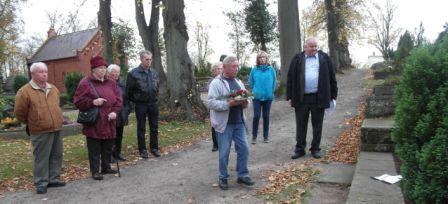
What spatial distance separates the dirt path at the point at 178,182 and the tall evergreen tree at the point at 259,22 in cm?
2840

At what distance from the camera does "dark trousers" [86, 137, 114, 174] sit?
6.96 meters

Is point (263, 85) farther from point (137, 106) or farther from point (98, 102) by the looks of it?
point (98, 102)

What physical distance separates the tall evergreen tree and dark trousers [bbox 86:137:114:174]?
31.1 metres

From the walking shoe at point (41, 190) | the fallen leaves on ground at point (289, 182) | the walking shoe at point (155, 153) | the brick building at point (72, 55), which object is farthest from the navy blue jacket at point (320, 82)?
the brick building at point (72, 55)

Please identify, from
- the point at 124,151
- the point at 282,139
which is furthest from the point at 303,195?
the point at 124,151

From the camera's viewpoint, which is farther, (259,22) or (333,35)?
(259,22)

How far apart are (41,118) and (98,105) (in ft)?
2.91

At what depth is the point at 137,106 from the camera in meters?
8.38

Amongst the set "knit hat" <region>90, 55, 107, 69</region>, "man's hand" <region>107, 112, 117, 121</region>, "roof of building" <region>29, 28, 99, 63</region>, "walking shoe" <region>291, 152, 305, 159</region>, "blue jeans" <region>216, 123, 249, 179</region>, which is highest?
"roof of building" <region>29, 28, 99, 63</region>

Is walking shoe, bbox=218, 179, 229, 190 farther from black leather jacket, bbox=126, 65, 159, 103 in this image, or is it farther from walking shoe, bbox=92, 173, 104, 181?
black leather jacket, bbox=126, 65, 159, 103

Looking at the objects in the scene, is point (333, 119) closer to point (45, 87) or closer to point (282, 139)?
point (282, 139)

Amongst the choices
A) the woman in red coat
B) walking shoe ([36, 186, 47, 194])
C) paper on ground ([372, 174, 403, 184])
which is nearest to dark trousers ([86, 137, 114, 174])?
the woman in red coat

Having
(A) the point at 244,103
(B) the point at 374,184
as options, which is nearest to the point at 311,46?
(A) the point at 244,103

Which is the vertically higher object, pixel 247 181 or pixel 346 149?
pixel 346 149
